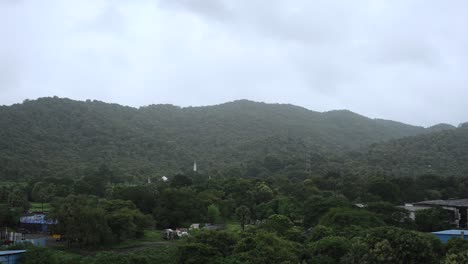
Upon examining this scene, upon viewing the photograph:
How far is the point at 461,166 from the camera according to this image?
8131 centimetres

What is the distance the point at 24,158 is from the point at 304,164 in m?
44.3

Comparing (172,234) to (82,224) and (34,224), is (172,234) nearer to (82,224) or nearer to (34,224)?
(82,224)

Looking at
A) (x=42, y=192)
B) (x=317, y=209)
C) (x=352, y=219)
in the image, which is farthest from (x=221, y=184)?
(x=352, y=219)

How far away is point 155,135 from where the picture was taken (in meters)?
108

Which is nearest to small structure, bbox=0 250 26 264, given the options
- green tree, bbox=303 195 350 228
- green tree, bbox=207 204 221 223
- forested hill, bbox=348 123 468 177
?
green tree, bbox=207 204 221 223

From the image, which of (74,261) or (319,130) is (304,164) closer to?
(319,130)

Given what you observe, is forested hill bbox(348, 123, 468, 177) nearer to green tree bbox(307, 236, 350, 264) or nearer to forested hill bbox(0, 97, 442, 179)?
forested hill bbox(0, 97, 442, 179)

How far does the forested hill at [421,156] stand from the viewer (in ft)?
265

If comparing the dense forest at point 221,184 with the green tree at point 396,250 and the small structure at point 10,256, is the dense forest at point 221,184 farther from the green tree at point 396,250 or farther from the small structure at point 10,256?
the small structure at point 10,256

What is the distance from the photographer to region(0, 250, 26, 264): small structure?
79.6 feet

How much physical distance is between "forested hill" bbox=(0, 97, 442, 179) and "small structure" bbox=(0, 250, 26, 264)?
45.1m

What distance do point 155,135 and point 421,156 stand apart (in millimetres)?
53217

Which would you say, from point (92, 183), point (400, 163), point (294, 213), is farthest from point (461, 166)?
point (92, 183)

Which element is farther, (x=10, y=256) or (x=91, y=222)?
(x=91, y=222)
